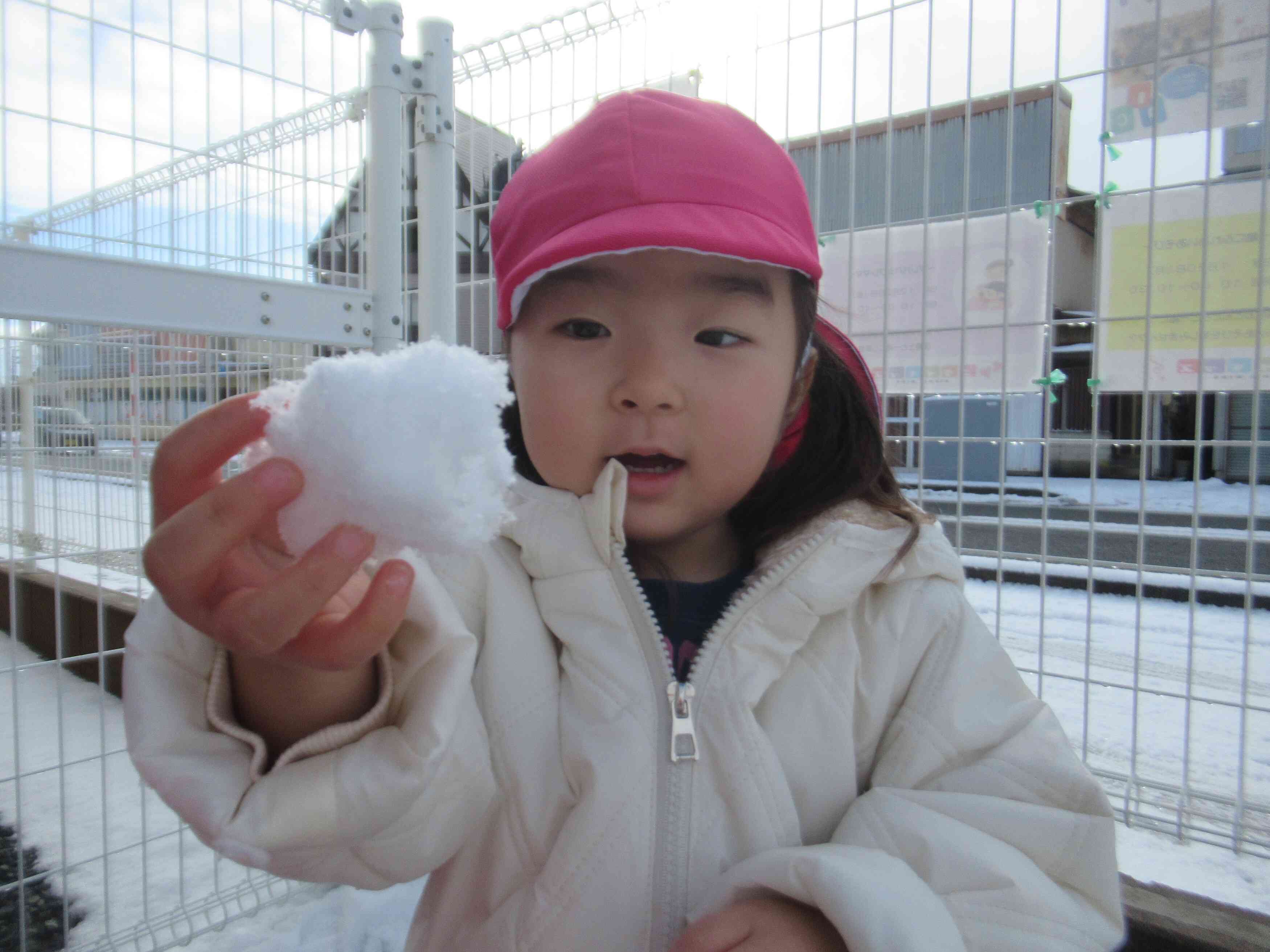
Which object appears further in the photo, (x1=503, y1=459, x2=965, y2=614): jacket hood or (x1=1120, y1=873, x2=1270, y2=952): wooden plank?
(x1=1120, y1=873, x2=1270, y2=952): wooden plank

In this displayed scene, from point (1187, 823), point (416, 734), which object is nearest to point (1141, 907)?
point (1187, 823)

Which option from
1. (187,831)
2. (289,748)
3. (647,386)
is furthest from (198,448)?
(187,831)

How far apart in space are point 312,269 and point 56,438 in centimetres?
77

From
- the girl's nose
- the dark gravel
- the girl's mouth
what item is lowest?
the dark gravel

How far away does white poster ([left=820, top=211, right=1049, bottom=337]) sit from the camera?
2.08 meters

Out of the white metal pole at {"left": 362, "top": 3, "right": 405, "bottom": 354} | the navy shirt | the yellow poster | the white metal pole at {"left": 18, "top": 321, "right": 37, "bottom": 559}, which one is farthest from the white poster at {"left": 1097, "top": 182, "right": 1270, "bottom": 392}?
the white metal pole at {"left": 18, "top": 321, "right": 37, "bottom": 559}

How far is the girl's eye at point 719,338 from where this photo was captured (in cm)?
85

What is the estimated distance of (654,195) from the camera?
0.83 m

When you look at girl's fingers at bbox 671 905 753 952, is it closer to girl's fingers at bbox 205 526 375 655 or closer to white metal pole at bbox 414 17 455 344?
girl's fingers at bbox 205 526 375 655

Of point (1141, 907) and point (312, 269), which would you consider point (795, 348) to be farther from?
point (1141, 907)

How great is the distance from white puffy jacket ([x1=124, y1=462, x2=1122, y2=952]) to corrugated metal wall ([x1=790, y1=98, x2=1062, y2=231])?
152 centimetres

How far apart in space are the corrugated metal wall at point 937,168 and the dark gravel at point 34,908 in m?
2.53

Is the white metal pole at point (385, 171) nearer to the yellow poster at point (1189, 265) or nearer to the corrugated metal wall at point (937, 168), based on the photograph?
the corrugated metal wall at point (937, 168)

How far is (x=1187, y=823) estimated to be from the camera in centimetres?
211
